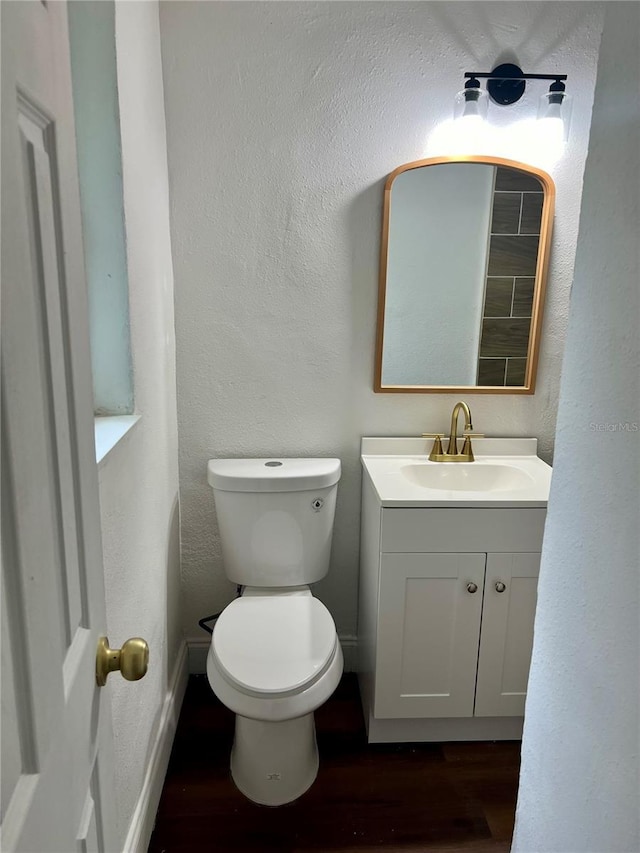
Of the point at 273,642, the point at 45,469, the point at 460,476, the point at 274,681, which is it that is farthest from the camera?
the point at 460,476

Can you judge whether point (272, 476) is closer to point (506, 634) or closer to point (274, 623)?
point (274, 623)

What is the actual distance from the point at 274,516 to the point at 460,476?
619 mm

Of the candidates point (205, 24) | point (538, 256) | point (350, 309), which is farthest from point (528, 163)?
point (205, 24)

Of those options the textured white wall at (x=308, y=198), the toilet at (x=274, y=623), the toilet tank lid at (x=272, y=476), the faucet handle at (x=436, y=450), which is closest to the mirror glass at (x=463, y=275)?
the textured white wall at (x=308, y=198)

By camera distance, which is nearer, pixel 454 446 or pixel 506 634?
pixel 506 634

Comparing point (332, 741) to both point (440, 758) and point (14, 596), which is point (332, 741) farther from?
point (14, 596)

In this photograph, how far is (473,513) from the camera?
1661mm

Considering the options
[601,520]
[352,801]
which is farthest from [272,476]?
[601,520]

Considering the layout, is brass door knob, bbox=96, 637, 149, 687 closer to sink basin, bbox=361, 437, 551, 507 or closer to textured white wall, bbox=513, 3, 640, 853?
textured white wall, bbox=513, 3, 640, 853

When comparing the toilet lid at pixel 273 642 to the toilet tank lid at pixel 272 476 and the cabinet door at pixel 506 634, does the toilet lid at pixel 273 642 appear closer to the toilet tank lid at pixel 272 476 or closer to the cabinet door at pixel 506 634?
the toilet tank lid at pixel 272 476

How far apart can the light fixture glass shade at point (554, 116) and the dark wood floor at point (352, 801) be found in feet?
6.10

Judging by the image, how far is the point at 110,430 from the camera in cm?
127

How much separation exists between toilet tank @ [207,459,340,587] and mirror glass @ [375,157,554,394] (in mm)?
422

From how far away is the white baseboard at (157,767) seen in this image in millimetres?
1388
